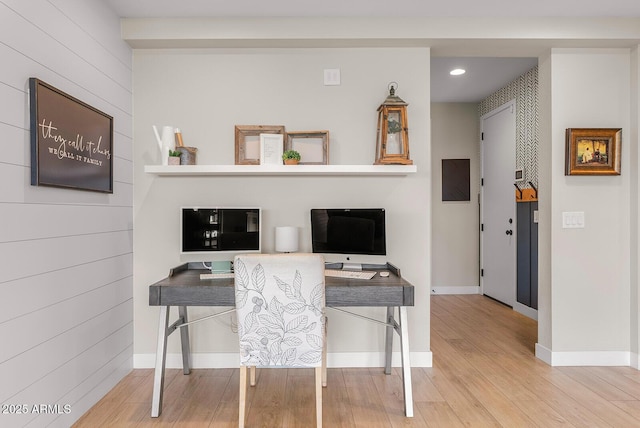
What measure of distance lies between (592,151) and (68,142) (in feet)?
10.9

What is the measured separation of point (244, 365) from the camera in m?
1.95

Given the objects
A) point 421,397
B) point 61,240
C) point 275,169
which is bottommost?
point 421,397

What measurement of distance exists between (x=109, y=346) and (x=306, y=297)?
1453 millimetres

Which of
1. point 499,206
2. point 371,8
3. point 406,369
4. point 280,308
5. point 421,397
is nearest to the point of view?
point 280,308

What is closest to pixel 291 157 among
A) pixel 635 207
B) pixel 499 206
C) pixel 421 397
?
pixel 421 397

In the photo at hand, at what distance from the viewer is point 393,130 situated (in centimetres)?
268

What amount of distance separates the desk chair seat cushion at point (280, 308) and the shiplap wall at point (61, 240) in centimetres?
91

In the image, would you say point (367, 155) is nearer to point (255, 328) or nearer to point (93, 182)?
point (255, 328)

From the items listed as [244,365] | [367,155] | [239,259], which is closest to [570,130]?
[367,155]

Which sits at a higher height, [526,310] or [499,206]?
[499,206]

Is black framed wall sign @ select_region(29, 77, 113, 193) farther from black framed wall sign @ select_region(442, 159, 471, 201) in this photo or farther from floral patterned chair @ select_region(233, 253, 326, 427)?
black framed wall sign @ select_region(442, 159, 471, 201)

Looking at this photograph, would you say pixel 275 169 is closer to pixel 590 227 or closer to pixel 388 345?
pixel 388 345

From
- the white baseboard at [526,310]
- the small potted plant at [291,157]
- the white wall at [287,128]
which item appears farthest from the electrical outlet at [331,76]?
the white baseboard at [526,310]

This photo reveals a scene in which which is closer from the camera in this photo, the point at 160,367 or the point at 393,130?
the point at 160,367
